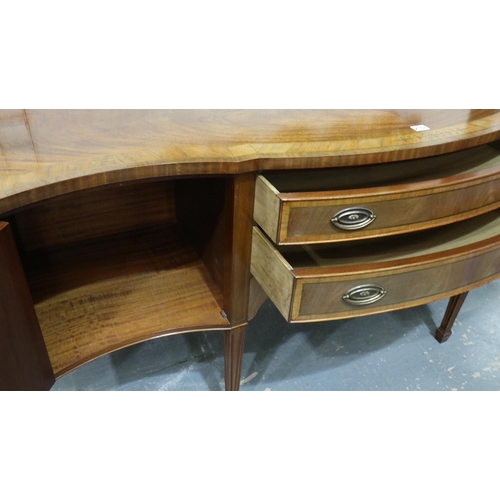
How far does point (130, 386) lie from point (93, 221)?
36 centimetres

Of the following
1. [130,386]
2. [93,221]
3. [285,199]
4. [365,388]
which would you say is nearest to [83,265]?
[93,221]

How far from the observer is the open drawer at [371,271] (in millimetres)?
633

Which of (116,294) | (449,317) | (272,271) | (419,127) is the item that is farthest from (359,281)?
(449,317)

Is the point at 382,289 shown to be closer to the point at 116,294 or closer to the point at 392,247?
the point at 392,247

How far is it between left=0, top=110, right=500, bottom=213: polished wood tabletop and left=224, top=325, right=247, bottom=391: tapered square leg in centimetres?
32

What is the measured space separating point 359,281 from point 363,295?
0.10 feet

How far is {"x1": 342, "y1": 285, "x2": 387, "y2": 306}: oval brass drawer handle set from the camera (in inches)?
25.7

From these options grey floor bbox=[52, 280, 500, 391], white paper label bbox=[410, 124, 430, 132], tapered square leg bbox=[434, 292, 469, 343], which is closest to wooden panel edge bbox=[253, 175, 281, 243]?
white paper label bbox=[410, 124, 430, 132]

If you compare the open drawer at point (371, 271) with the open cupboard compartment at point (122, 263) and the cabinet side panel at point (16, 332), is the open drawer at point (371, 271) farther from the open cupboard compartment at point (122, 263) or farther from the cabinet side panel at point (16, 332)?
the cabinet side panel at point (16, 332)

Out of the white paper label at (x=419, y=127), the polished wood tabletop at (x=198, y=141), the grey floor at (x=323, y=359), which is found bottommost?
the grey floor at (x=323, y=359)

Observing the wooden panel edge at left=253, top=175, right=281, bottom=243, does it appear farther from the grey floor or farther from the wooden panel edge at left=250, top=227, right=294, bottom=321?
the grey floor

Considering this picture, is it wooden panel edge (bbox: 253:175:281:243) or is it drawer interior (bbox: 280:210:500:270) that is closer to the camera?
wooden panel edge (bbox: 253:175:281:243)

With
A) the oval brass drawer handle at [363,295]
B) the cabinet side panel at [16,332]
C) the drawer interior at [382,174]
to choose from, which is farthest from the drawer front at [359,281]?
the cabinet side panel at [16,332]

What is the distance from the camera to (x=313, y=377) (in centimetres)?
100
